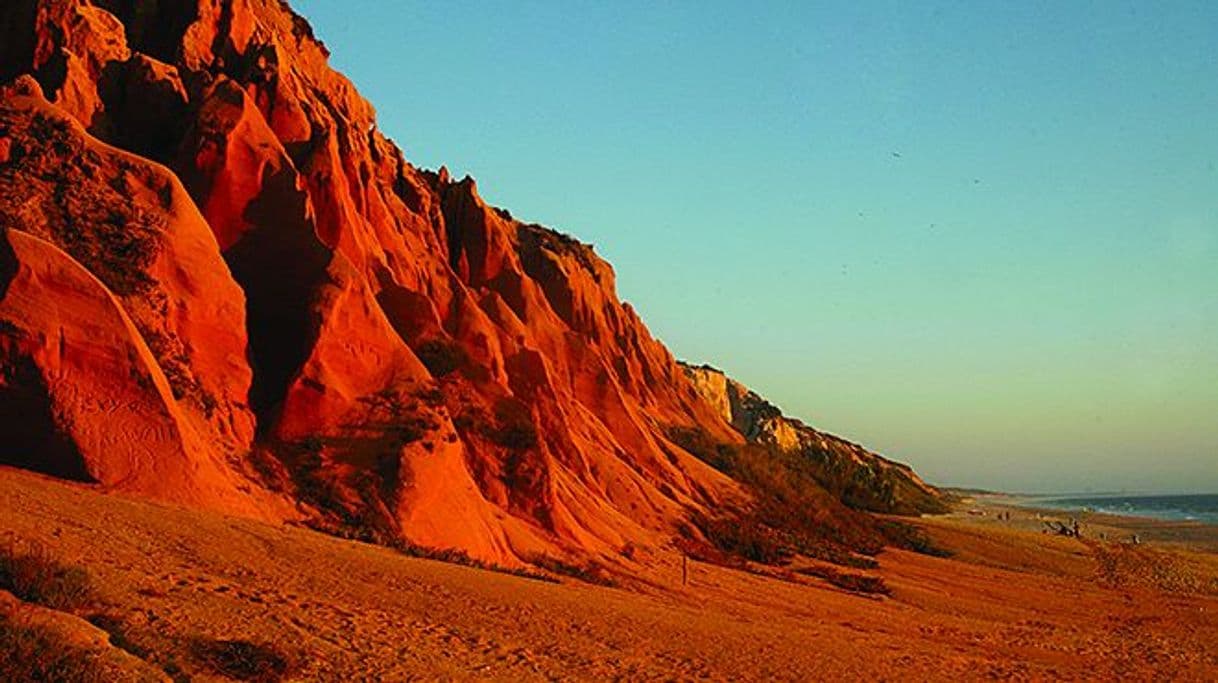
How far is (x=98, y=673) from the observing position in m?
7.44

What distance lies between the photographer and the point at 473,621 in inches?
530

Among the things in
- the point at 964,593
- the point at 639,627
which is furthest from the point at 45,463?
the point at 964,593

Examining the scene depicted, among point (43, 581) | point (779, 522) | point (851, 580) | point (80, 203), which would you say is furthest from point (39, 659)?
point (779, 522)

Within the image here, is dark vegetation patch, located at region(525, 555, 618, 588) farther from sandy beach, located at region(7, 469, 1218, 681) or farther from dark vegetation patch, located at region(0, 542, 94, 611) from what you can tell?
dark vegetation patch, located at region(0, 542, 94, 611)

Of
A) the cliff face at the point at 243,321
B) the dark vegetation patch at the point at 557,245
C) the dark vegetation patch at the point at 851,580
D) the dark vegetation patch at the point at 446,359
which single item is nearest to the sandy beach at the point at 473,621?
the cliff face at the point at 243,321

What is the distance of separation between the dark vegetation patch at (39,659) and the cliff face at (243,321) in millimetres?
8824

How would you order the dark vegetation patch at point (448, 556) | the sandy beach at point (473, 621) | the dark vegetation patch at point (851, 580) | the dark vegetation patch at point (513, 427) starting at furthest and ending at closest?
the dark vegetation patch at point (851, 580) < the dark vegetation patch at point (513, 427) < the dark vegetation patch at point (448, 556) < the sandy beach at point (473, 621)

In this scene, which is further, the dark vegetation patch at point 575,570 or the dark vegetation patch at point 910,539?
the dark vegetation patch at point 910,539

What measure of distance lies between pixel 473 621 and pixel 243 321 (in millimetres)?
12003

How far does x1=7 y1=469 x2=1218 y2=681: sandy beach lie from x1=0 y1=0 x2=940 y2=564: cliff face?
7.43 feet

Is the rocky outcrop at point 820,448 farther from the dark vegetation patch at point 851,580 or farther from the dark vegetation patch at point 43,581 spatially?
the dark vegetation patch at point 43,581

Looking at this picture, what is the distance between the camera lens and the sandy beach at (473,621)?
10656mm

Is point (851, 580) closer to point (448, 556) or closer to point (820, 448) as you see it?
point (448, 556)

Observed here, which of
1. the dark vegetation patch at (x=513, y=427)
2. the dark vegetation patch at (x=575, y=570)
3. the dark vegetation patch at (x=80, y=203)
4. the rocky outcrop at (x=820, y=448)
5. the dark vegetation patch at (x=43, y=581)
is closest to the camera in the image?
the dark vegetation patch at (x=43, y=581)
